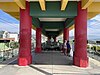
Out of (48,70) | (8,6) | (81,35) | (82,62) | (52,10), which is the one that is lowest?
(48,70)

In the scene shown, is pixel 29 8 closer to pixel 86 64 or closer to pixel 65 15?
pixel 65 15

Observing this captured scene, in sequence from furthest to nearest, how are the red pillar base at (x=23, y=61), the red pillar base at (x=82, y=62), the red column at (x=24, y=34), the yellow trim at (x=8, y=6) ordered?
the yellow trim at (x=8, y=6)
the red column at (x=24, y=34)
the red pillar base at (x=23, y=61)
the red pillar base at (x=82, y=62)

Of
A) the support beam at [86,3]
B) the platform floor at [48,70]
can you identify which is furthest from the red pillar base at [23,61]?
the support beam at [86,3]

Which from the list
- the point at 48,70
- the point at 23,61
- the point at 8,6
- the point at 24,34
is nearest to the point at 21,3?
the point at 24,34

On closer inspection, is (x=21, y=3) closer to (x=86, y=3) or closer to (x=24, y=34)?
(x=24, y=34)

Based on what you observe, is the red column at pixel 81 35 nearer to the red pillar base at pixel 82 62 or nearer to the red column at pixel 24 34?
the red pillar base at pixel 82 62

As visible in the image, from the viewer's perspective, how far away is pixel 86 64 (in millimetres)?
15258

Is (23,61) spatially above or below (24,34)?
below

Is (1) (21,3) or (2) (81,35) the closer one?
(1) (21,3)

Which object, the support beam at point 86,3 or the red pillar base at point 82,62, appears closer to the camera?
the support beam at point 86,3

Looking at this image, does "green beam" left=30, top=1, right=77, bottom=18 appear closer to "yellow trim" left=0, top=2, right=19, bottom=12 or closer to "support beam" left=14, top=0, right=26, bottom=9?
"support beam" left=14, top=0, right=26, bottom=9

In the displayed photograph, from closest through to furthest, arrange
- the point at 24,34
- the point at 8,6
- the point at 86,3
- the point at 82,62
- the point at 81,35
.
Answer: the point at 86,3
the point at 82,62
the point at 81,35
the point at 24,34
the point at 8,6

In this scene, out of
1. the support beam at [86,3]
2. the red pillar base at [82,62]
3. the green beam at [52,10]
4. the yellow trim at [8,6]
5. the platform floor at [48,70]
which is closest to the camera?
the platform floor at [48,70]

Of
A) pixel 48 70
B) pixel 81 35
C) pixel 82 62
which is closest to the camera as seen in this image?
pixel 48 70
